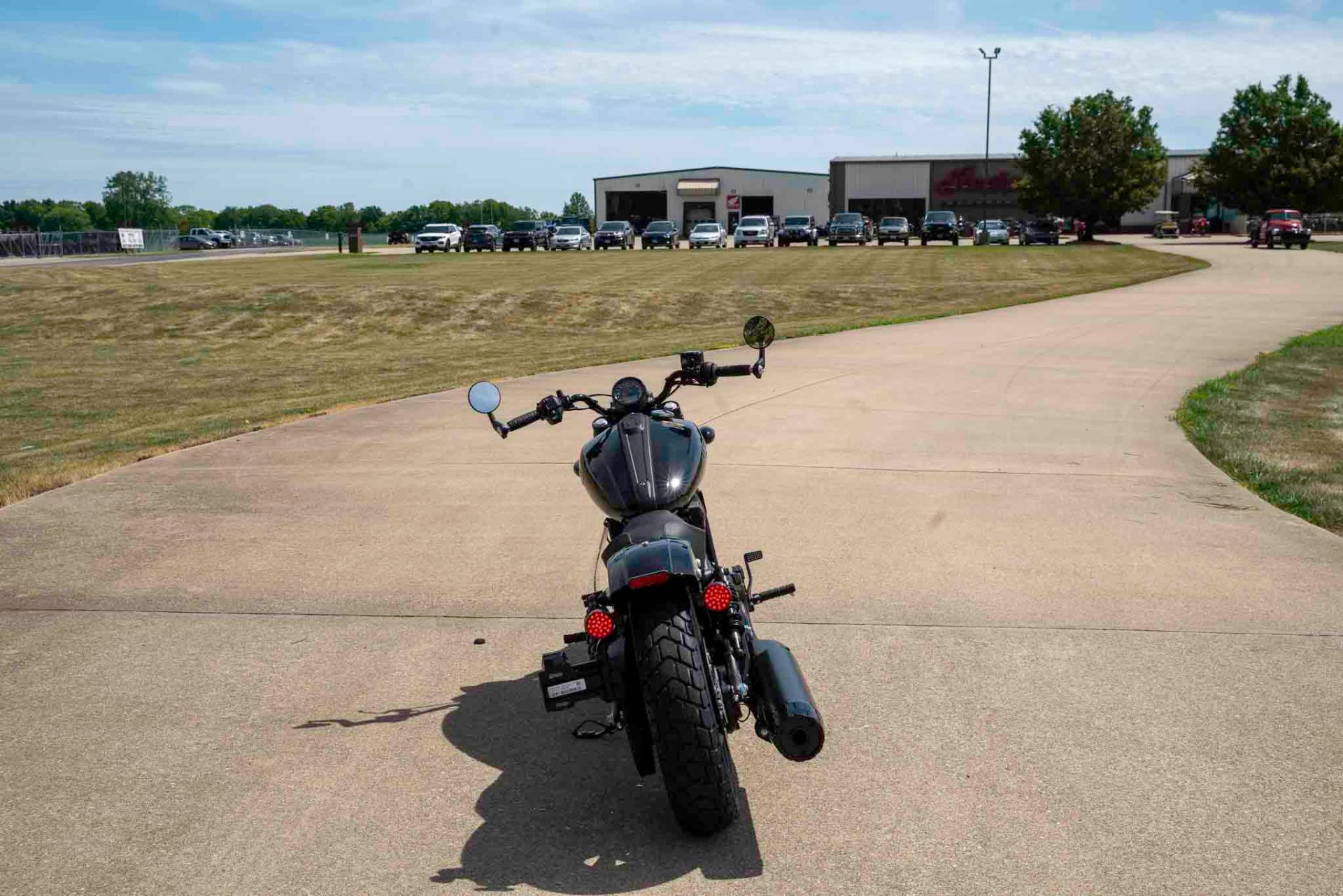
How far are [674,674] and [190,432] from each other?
29.8ft

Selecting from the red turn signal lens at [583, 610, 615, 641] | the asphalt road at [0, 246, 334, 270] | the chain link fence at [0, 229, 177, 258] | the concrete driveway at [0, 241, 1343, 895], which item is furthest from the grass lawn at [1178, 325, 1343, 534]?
the chain link fence at [0, 229, 177, 258]

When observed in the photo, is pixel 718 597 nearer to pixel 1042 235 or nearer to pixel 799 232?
pixel 799 232

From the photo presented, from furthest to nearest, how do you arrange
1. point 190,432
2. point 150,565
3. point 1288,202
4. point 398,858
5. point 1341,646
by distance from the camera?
1. point 1288,202
2. point 190,432
3. point 150,565
4. point 1341,646
5. point 398,858

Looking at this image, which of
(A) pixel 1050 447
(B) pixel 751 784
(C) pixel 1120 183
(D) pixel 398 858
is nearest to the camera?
(D) pixel 398 858

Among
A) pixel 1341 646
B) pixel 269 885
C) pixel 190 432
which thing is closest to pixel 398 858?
pixel 269 885

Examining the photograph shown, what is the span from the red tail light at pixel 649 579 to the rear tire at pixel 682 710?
0.33 feet

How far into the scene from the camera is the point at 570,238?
61.2 m

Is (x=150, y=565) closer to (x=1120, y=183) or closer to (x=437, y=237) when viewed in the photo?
(x=437, y=237)

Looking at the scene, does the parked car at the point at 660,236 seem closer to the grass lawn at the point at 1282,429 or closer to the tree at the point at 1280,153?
the tree at the point at 1280,153

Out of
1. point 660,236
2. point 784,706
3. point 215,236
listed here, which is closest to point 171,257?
point 215,236

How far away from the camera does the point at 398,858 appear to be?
3.79 meters

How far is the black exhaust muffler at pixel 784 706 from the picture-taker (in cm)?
369

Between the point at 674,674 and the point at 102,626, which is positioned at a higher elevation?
the point at 674,674

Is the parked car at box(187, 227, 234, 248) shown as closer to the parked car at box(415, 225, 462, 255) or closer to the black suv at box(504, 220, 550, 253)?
the parked car at box(415, 225, 462, 255)
